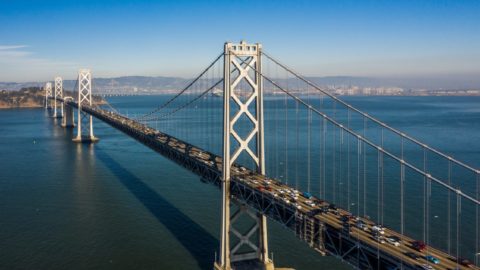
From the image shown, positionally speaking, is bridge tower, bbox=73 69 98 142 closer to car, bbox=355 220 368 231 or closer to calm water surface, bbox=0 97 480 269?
calm water surface, bbox=0 97 480 269

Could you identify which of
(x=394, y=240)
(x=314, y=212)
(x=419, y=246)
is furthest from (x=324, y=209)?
(x=419, y=246)

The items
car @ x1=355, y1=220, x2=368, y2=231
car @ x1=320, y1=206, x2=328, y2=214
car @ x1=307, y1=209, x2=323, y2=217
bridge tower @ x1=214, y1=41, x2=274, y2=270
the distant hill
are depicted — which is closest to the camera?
car @ x1=355, y1=220, x2=368, y2=231

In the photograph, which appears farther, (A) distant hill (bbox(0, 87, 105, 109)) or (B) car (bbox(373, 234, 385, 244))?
(A) distant hill (bbox(0, 87, 105, 109))

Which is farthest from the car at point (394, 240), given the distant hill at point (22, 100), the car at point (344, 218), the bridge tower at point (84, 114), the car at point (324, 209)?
the distant hill at point (22, 100)

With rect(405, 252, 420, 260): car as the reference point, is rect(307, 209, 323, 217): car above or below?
above

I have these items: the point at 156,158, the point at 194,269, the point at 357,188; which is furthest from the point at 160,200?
the point at 156,158

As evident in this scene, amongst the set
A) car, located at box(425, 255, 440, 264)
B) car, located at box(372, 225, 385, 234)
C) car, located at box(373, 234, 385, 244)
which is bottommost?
car, located at box(425, 255, 440, 264)

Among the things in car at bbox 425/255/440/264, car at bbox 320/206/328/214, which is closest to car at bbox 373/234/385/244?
car at bbox 425/255/440/264

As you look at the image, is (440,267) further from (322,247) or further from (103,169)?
(103,169)
